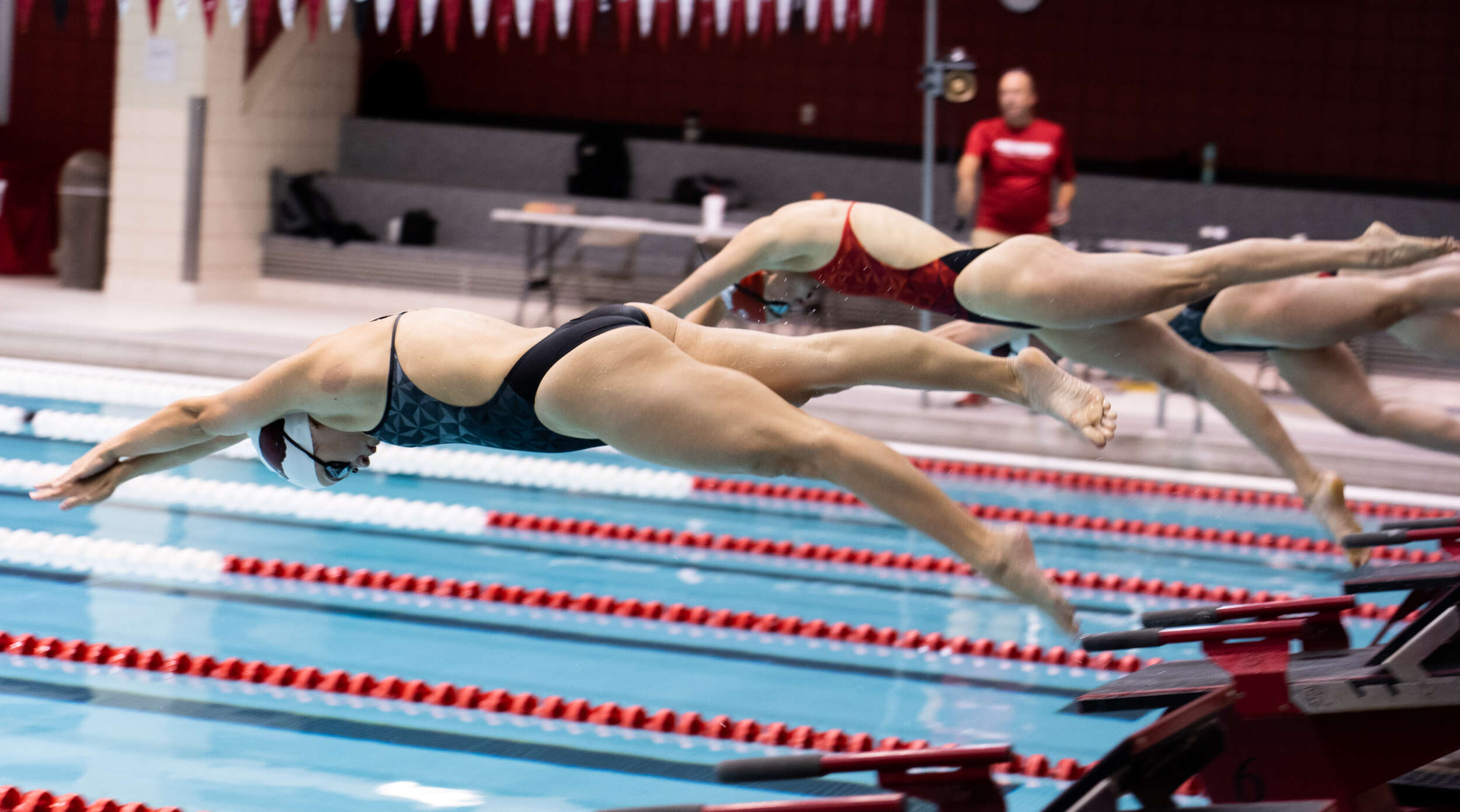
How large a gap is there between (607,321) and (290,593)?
2.22 meters

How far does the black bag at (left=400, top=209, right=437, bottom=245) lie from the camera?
11023mm

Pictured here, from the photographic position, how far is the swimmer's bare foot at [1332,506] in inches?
157

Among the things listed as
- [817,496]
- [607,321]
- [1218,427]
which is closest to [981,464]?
[817,496]

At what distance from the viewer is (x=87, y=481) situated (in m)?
3.24

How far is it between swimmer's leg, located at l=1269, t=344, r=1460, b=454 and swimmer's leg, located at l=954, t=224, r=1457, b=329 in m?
0.78

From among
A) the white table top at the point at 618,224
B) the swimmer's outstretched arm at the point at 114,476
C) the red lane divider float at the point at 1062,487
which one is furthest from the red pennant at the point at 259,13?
the swimmer's outstretched arm at the point at 114,476

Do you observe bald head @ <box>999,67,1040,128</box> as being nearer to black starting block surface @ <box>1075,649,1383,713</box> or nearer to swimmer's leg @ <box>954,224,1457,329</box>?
swimmer's leg @ <box>954,224,1457,329</box>

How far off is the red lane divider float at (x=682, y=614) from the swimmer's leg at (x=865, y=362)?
1439mm

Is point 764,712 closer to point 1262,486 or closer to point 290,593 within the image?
point 290,593

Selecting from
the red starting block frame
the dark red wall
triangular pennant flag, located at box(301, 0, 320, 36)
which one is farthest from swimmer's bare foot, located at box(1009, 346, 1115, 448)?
triangular pennant flag, located at box(301, 0, 320, 36)

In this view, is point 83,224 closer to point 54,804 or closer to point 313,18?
point 313,18

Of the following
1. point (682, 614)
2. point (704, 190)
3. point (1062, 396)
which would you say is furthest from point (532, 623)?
point (704, 190)

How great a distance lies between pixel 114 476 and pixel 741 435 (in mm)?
1443

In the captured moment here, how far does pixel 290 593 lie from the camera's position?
4.62m
